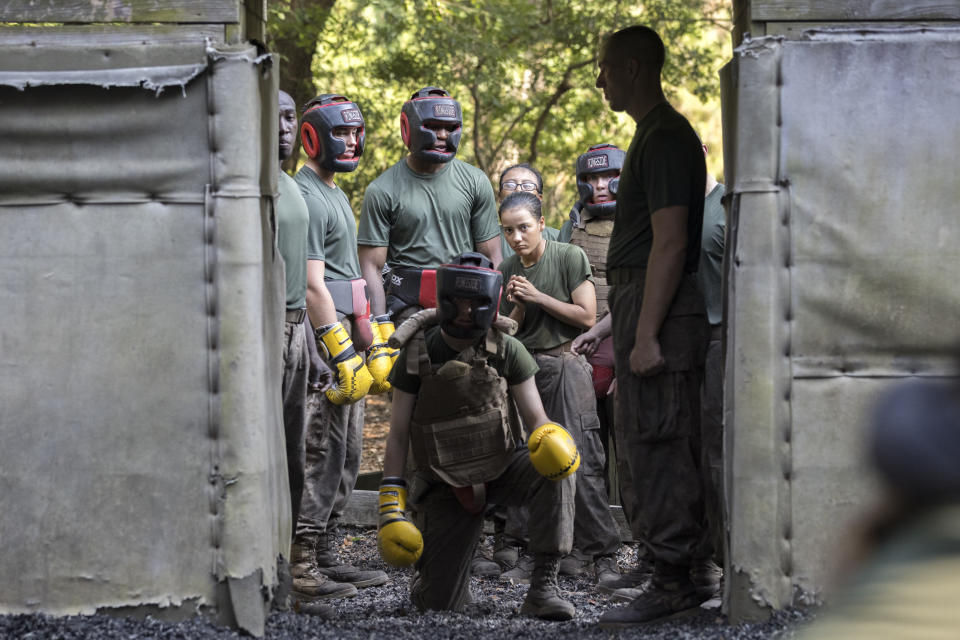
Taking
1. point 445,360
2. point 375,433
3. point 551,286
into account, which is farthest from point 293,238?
point 375,433

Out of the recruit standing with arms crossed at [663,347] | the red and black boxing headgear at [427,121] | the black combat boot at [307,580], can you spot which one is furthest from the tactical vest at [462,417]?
the red and black boxing headgear at [427,121]

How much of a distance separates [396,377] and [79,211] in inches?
69.3

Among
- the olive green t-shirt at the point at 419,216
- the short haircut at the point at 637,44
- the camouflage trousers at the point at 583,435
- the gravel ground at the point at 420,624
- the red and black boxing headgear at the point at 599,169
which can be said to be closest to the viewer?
the gravel ground at the point at 420,624

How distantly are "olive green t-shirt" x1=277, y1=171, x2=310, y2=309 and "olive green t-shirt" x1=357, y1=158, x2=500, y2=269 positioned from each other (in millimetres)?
1363

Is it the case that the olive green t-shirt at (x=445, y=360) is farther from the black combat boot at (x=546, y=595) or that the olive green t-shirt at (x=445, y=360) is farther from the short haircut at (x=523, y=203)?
the short haircut at (x=523, y=203)

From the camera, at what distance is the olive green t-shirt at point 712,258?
5316 millimetres

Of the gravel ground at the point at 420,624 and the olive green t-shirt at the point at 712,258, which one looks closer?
the gravel ground at the point at 420,624

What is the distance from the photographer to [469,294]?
17.0 ft

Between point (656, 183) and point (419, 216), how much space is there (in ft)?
8.44

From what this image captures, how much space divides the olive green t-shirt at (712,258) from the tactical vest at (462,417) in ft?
3.15

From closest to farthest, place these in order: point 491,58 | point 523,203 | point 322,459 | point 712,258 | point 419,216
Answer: point 712,258 < point 322,459 < point 523,203 < point 419,216 < point 491,58

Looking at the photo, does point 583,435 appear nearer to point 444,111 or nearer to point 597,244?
point 597,244

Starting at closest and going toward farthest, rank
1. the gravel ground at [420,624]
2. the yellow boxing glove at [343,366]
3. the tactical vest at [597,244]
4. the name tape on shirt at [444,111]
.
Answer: the gravel ground at [420,624], the yellow boxing glove at [343,366], the name tape on shirt at [444,111], the tactical vest at [597,244]

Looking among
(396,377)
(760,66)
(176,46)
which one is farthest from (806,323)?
(176,46)
